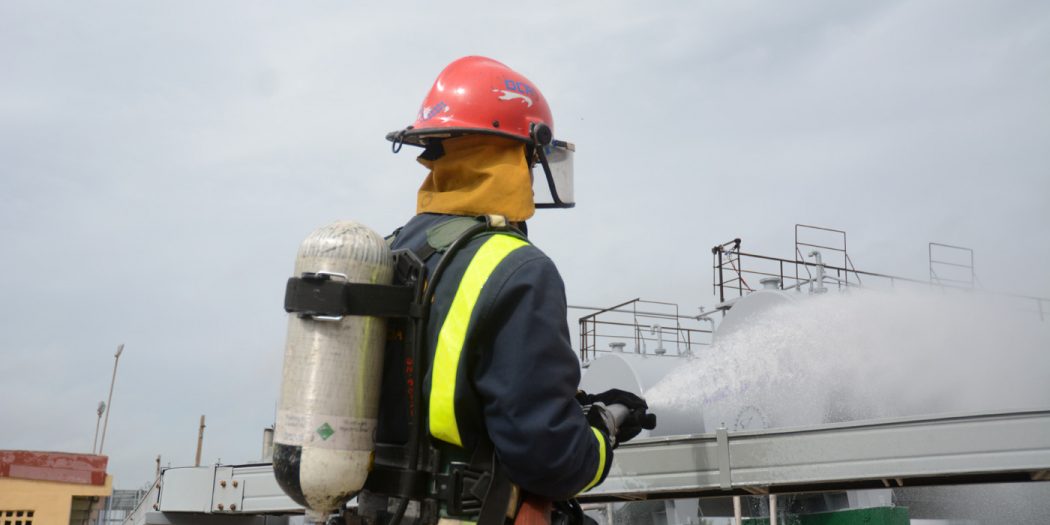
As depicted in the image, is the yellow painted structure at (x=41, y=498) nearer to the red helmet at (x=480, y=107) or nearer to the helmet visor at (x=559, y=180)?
the helmet visor at (x=559, y=180)

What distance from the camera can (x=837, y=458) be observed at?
4137 millimetres

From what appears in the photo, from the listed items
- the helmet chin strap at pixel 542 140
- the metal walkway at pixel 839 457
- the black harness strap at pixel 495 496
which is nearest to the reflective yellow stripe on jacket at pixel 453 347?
the black harness strap at pixel 495 496

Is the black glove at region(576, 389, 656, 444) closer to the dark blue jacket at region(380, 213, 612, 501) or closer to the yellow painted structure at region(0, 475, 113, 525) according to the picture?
the dark blue jacket at region(380, 213, 612, 501)

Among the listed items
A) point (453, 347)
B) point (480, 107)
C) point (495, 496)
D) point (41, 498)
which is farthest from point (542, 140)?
point (41, 498)

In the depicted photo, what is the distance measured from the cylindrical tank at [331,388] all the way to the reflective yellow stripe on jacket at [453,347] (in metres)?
0.23

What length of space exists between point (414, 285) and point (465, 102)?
0.83m

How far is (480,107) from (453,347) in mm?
1060

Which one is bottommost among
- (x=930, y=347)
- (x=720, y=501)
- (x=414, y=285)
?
(x=720, y=501)

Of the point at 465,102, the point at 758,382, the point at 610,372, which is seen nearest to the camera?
the point at 465,102

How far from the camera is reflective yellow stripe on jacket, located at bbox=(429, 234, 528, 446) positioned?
9.23ft

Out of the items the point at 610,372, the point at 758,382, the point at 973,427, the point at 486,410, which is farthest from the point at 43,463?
the point at 973,427

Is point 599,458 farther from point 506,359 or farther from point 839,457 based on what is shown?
point 839,457

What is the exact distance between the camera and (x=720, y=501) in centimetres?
1033

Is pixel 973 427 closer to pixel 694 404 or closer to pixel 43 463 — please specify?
pixel 694 404
